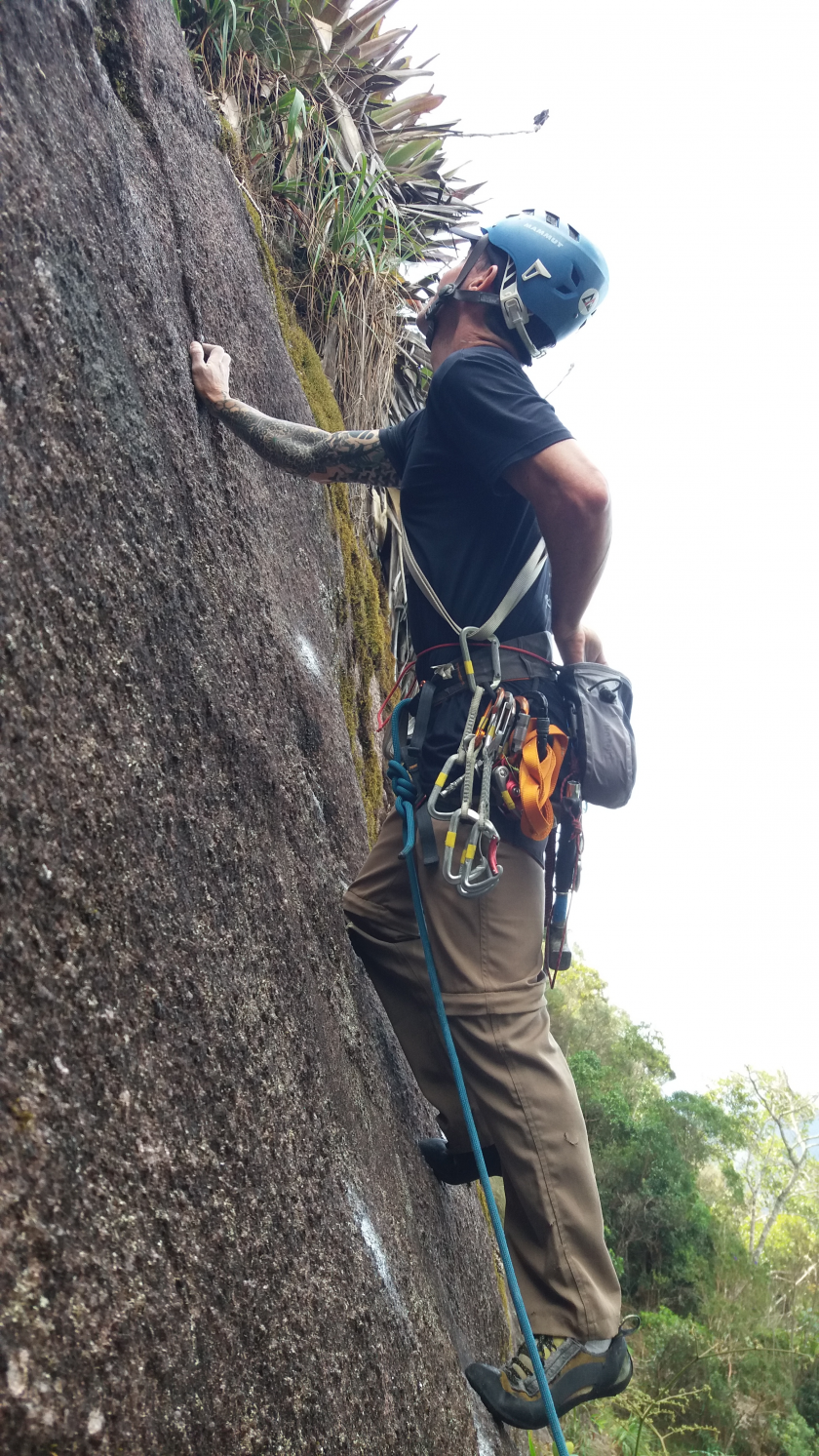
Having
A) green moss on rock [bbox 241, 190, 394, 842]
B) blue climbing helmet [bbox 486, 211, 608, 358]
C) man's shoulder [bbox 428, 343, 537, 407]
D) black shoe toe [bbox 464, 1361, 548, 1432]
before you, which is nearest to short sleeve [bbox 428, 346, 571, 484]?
man's shoulder [bbox 428, 343, 537, 407]

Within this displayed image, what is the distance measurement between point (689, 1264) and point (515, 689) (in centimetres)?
1129

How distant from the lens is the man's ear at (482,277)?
8.69 feet

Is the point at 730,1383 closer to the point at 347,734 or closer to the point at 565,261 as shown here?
the point at 347,734

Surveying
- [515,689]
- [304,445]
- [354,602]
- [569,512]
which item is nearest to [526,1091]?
[515,689]

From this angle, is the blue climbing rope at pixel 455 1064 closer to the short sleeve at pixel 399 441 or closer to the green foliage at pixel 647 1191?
the short sleeve at pixel 399 441

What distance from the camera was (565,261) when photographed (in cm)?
259

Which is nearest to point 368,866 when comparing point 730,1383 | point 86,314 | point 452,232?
point 86,314

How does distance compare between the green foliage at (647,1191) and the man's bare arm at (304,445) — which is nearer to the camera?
the man's bare arm at (304,445)

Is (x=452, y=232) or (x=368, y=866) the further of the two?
(x=452, y=232)

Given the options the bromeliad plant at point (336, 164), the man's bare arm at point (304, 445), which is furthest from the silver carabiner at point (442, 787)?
the bromeliad plant at point (336, 164)

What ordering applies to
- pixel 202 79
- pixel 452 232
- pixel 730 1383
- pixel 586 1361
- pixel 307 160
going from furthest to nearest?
pixel 730 1383 → pixel 452 232 → pixel 307 160 → pixel 202 79 → pixel 586 1361

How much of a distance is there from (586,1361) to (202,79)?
18.4 ft

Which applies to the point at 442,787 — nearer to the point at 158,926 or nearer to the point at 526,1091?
the point at 526,1091

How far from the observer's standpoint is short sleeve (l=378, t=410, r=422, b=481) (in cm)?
282
